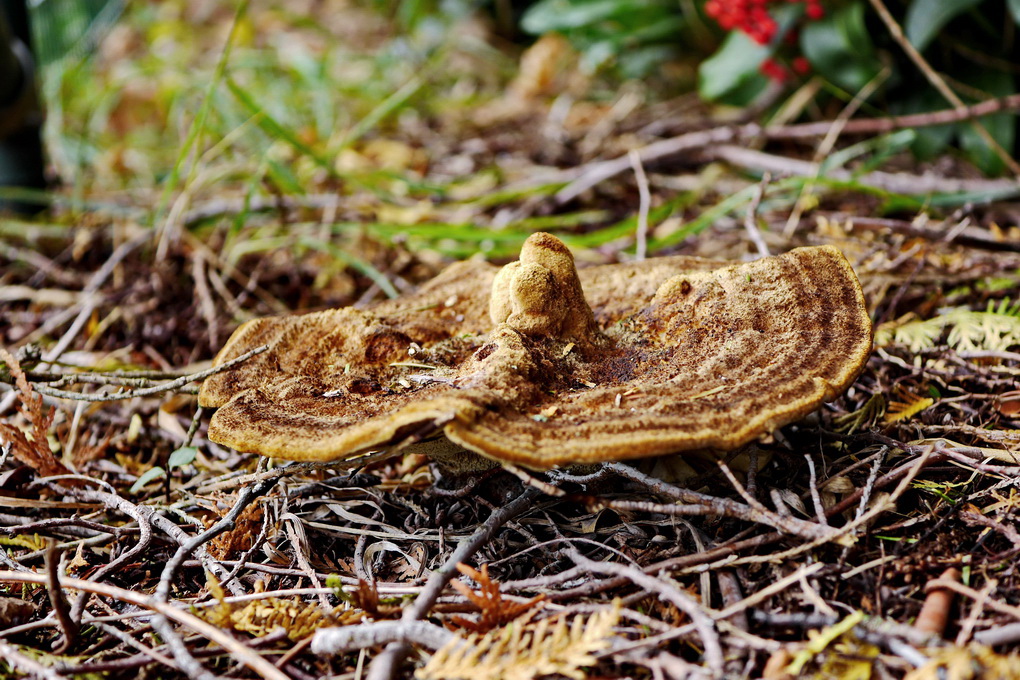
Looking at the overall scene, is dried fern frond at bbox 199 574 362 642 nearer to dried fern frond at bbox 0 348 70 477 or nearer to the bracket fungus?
the bracket fungus

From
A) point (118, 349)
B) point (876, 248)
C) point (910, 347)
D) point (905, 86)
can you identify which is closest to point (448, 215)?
point (118, 349)

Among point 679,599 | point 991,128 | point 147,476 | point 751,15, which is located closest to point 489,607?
point 679,599

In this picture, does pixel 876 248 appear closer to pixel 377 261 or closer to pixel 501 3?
pixel 377 261

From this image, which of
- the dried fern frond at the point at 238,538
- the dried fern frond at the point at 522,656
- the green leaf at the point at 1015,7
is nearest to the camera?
the dried fern frond at the point at 522,656

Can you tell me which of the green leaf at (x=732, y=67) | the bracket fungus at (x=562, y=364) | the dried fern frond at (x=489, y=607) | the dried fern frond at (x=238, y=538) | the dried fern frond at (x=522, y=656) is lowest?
the dried fern frond at (x=238, y=538)

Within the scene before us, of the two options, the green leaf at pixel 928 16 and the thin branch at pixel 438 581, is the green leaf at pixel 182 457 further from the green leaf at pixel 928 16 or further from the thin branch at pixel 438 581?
the green leaf at pixel 928 16

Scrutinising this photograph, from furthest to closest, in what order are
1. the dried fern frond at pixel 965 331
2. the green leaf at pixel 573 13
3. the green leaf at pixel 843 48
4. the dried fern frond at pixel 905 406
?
the green leaf at pixel 573 13
the green leaf at pixel 843 48
the dried fern frond at pixel 965 331
the dried fern frond at pixel 905 406

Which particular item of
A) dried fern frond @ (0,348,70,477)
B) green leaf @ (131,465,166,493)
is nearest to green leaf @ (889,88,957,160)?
green leaf @ (131,465,166,493)

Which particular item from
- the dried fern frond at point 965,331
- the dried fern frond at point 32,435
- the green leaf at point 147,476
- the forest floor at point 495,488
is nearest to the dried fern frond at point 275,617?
the forest floor at point 495,488
